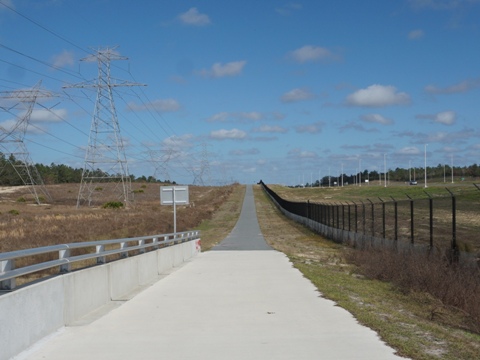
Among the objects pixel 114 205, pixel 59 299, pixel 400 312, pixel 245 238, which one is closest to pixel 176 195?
pixel 245 238

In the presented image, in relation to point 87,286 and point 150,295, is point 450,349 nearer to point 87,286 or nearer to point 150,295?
point 87,286

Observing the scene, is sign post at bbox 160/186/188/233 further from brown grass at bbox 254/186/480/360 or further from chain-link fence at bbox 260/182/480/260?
brown grass at bbox 254/186/480/360

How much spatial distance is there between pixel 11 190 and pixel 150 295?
125m

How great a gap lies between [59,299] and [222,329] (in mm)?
2672

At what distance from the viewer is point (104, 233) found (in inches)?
1839

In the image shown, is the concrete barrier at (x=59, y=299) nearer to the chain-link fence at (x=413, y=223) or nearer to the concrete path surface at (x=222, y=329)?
the concrete path surface at (x=222, y=329)

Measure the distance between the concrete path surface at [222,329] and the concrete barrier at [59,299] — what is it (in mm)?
234

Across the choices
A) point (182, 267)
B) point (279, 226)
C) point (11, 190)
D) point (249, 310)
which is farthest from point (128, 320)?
point (11, 190)

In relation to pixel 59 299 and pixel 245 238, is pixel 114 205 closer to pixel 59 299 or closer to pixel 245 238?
pixel 245 238

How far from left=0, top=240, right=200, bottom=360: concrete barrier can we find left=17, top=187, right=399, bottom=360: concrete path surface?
234 millimetres

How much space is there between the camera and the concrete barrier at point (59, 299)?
8.17 m

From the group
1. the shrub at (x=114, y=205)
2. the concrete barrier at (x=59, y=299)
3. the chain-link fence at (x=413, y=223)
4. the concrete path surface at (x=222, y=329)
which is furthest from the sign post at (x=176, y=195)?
the shrub at (x=114, y=205)

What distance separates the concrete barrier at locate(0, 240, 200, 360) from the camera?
8.17 meters

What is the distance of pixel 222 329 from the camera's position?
1085cm
